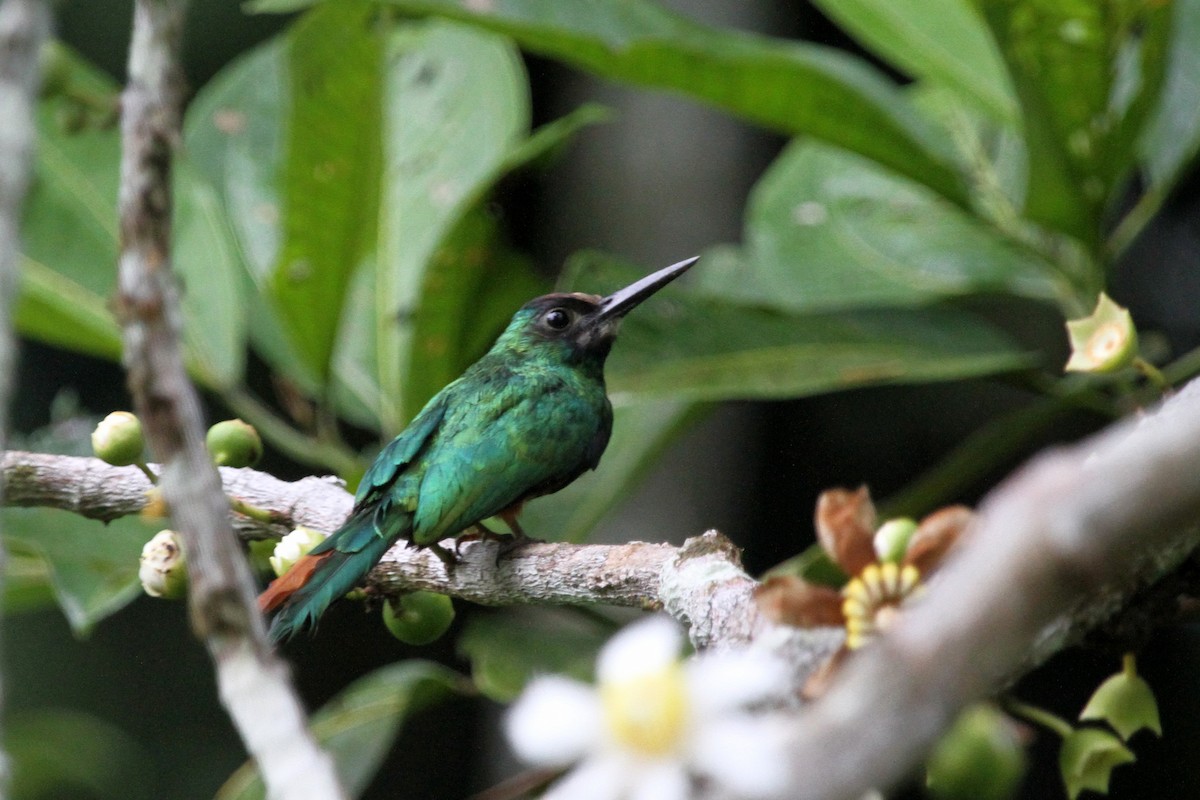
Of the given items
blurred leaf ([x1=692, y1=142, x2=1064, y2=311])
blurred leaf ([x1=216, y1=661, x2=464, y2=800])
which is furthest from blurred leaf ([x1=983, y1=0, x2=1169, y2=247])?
blurred leaf ([x1=216, y1=661, x2=464, y2=800])

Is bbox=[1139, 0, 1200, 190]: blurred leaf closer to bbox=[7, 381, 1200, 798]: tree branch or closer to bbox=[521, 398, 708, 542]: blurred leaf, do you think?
bbox=[521, 398, 708, 542]: blurred leaf

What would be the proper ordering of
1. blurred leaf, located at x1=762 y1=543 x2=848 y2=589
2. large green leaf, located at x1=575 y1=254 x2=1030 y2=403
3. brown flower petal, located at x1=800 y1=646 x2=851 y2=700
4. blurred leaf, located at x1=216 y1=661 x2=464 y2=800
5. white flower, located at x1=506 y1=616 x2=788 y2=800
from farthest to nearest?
blurred leaf, located at x1=216 y1=661 x2=464 y2=800
large green leaf, located at x1=575 y1=254 x2=1030 y2=403
blurred leaf, located at x1=762 y1=543 x2=848 y2=589
brown flower petal, located at x1=800 y1=646 x2=851 y2=700
white flower, located at x1=506 y1=616 x2=788 y2=800

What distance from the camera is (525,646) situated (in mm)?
2148

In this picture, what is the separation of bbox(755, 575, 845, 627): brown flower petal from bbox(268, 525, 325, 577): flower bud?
0.73m

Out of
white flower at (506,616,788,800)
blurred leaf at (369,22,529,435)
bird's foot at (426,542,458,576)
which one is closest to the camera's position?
white flower at (506,616,788,800)

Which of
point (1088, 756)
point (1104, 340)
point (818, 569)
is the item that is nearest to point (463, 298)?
point (818, 569)

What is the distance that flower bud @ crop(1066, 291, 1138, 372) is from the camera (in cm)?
119

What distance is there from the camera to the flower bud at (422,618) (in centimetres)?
134

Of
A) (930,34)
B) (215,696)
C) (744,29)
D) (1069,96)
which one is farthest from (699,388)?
(215,696)

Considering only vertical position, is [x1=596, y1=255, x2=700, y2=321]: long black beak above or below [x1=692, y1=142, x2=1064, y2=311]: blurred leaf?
above

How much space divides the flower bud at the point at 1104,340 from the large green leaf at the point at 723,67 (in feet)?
3.08

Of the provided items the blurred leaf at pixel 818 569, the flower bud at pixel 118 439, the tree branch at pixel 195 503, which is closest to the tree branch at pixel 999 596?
the tree branch at pixel 195 503

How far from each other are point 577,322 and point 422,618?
3.38ft

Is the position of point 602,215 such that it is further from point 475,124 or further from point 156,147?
point 156,147
